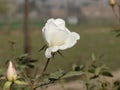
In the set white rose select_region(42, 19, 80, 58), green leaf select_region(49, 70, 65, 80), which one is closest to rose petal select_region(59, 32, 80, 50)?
white rose select_region(42, 19, 80, 58)

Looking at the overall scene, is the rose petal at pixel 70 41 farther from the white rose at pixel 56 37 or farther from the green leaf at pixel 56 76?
the green leaf at pixel 56 76

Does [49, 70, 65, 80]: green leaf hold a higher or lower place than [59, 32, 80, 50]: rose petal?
lower

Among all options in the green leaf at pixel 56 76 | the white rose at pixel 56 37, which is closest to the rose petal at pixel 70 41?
the white rose at pixel 56 37

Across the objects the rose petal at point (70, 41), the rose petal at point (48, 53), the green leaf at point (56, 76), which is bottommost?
the green leaf at point (56, 76)

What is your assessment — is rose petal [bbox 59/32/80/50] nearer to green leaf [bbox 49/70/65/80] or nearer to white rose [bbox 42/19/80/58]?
white rose [bbox 42/19/80/58]

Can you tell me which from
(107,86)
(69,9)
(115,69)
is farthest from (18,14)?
(107,86)

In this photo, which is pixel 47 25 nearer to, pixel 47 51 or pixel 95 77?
pixel 47 51

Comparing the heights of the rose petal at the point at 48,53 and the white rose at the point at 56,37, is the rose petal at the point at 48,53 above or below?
below

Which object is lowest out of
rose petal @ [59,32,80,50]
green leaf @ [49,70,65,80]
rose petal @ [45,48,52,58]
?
green leaf @ [49,70,65,80]

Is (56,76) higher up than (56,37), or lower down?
lower down
